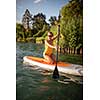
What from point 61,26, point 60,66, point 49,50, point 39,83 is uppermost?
point 61,26

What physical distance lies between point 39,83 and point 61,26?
0.47 metres

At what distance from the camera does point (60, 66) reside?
179cm

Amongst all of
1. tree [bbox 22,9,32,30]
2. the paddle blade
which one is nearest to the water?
the paddle blade

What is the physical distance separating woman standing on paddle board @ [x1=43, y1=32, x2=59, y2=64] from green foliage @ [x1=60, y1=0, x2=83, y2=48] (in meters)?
0.10

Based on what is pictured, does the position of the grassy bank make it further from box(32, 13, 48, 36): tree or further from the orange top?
box(32, 13, 48, 36): tree

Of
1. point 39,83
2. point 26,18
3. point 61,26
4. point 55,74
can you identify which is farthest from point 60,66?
point 26,18

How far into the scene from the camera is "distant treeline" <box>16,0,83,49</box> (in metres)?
1.74

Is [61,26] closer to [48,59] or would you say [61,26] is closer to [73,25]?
[73,25]

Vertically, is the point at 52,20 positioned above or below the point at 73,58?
above
